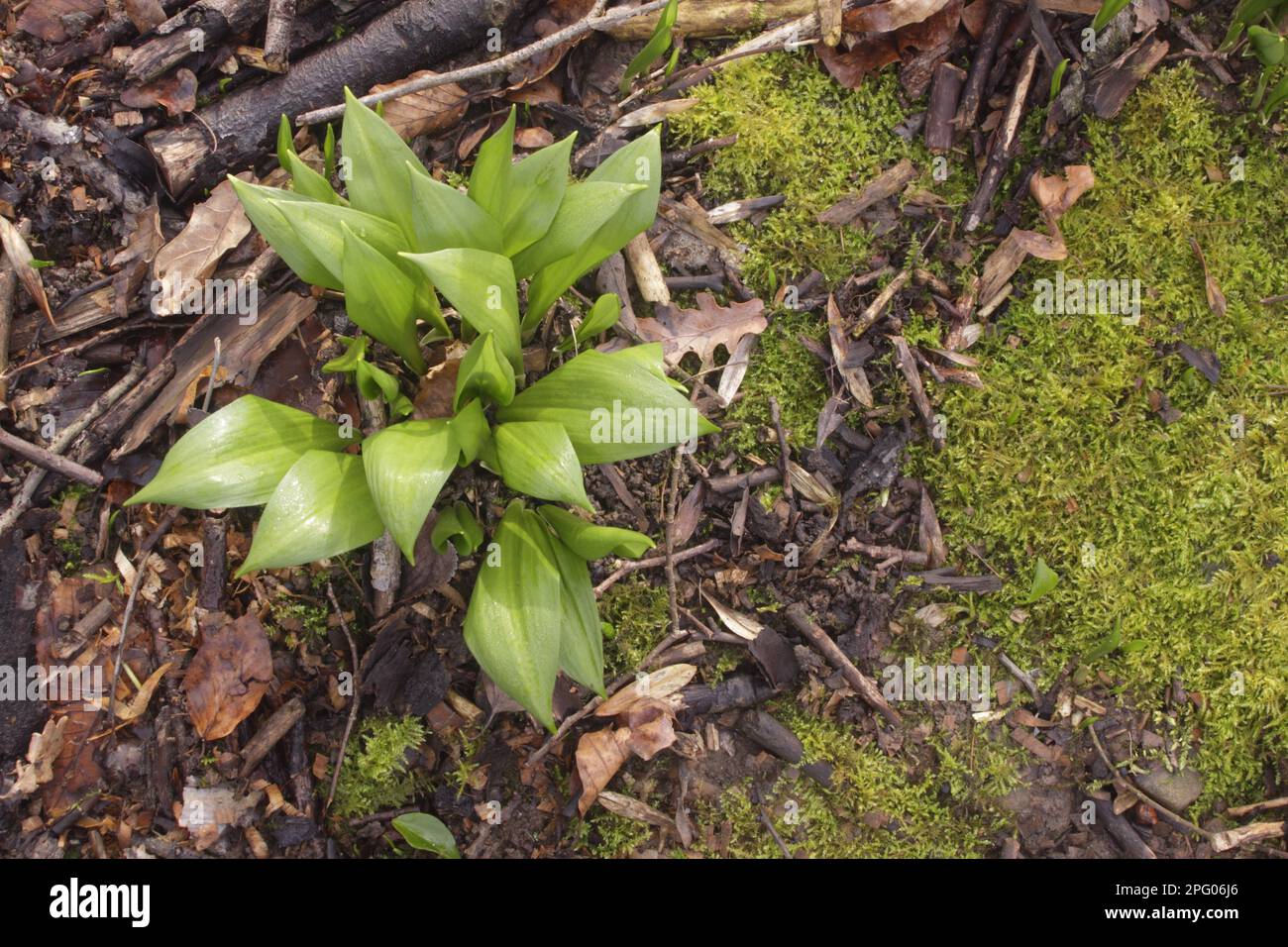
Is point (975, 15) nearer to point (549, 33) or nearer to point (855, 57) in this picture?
point (855, 57)

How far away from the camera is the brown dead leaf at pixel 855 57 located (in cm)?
307

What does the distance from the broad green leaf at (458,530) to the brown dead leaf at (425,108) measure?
4.31 feet

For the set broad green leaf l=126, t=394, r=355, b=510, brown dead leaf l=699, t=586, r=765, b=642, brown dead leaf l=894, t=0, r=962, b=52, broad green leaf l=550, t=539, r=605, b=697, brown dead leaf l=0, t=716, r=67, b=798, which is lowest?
brown dead leaf l=0, t=716, r=67, b=798

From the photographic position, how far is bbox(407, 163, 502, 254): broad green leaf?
87.1 inches

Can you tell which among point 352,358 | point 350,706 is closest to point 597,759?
point 350,706

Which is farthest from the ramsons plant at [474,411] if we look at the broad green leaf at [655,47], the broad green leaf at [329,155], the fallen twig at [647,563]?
the broad green leaf at [655,47]

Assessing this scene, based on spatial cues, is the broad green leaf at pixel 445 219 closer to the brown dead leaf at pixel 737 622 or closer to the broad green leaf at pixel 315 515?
the broad green leaf at pixel 315 515

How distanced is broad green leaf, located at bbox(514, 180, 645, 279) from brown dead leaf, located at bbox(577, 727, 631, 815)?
58.3 inches

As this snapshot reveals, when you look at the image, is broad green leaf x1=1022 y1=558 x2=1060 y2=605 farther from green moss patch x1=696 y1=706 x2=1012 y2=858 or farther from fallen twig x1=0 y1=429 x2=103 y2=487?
fallen twig x1=0 y1=429 x2=103 y2=487

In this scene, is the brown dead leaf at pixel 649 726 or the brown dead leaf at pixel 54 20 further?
the brown dead leaf at pixel 54 20

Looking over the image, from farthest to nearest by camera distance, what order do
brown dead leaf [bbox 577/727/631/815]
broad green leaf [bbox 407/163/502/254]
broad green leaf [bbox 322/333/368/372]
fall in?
brown dead leaf [bbox 577/727/631/815] < broad green leaf [bbox 322/333/368/372] < broad green leaf [bbox 407/163/502/254]

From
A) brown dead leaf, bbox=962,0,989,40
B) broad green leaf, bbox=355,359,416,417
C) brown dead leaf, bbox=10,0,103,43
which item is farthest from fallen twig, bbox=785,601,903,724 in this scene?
brown dead leaf, bbox=10,0,103,43
